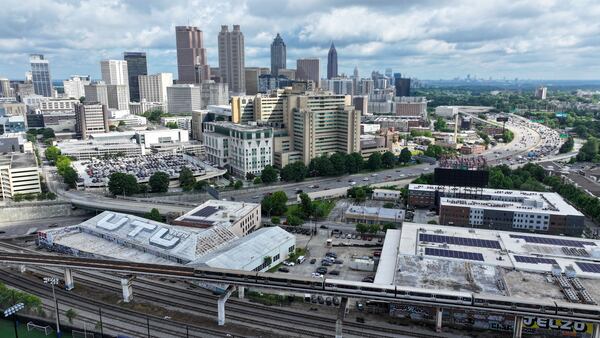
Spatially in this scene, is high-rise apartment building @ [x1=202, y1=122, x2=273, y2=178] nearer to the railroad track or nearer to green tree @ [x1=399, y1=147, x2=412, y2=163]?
green tree @ [x1=399, y1=147, x2=412, y2=163]

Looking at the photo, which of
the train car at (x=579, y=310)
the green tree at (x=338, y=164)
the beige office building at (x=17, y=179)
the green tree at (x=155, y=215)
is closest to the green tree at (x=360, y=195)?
the green tree at (x=338, y=164)

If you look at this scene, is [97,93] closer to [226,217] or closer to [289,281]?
[226,217]

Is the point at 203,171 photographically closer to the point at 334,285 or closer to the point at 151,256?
the point at 151,256

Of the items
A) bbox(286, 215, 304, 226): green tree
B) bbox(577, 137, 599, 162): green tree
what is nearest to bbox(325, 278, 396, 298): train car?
bbox(286, 215, 304, 226): green tree

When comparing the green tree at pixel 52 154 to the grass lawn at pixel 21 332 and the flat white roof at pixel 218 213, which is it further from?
the grass lawn at pixel 21 332

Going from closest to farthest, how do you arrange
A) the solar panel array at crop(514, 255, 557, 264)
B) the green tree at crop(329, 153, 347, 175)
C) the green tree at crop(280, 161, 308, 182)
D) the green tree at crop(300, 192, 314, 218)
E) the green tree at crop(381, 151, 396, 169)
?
the solar panel array at crop(514, 255, 557, 264) < the green tree at crop(300, 192, 314, 218) < the green tree at crop(280, 161, 308, 182) < the green tree at crop(329, 153, 347, 175) < the green tree at crop(381, 151, 396, 169)

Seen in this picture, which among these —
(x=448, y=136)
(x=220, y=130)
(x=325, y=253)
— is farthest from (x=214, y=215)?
Result: (x=448, y=136)

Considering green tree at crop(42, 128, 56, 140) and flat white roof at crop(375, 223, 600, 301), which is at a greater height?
green tree at crop(42, 128, 56, 140)
